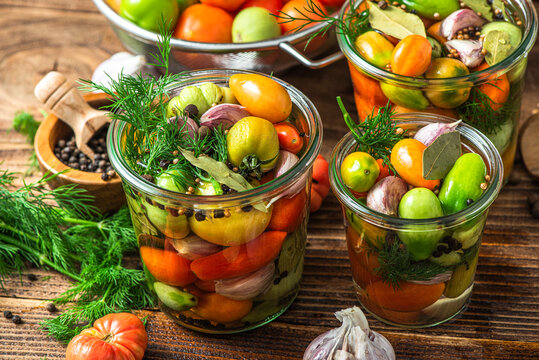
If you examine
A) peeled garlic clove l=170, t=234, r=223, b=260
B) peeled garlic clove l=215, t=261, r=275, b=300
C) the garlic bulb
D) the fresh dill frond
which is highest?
peeled garlic clove l=170, t=234, r=223, b=260

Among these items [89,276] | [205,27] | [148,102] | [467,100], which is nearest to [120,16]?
[205,27]

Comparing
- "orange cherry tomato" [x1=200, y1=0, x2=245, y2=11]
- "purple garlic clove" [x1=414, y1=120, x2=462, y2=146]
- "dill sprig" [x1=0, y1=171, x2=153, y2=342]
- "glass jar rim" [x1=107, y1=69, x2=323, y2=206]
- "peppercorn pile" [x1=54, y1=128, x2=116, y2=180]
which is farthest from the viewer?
"orange cherry tomato" [x1=200, y1=0, x2=245, y2=11]

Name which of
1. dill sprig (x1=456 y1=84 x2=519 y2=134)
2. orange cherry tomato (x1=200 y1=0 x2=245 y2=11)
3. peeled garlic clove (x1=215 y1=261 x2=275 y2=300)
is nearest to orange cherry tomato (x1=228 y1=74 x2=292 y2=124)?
peeled garlic clove (x1=215 y1=261 x2=275 y2=300)

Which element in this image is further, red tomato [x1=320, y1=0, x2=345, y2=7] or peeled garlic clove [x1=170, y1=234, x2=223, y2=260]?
red tomato [x1=320, y1=0, x2=345, y2=7]

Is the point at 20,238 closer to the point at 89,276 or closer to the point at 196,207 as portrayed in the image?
the point at 89,276

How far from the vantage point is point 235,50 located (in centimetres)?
127

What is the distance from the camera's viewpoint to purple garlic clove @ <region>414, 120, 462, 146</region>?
3.20ft

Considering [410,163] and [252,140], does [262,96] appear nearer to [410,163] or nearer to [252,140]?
[252,140]

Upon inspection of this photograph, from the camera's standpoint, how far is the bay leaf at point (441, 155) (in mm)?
902

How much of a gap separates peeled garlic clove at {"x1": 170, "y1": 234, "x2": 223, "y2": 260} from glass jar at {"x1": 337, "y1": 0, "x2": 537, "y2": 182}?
1.36ft

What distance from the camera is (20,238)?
3.82ft

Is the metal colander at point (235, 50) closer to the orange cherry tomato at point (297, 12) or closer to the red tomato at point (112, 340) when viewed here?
the orange cherry tomato at point (297, 12)

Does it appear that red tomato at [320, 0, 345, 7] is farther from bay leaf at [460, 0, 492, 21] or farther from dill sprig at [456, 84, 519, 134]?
dill sprig at [456, 84, 519, 134]

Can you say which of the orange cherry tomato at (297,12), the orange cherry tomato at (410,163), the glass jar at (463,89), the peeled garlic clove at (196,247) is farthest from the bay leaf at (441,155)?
A: the orange cherry tomato at (297,12)
